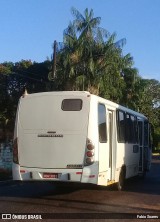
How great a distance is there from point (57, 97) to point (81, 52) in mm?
22753

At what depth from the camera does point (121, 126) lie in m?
15.6

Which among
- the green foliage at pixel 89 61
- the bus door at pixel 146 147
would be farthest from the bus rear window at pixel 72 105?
the green foliage at pixel 89 61

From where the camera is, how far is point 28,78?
5947 cm

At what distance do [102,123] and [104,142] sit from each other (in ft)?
1.83

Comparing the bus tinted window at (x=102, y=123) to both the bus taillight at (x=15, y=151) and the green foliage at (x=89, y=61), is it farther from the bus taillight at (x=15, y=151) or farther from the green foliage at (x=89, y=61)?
the green foliage at (x=89, y=61)

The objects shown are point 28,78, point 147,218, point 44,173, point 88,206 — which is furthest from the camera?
point 28,78

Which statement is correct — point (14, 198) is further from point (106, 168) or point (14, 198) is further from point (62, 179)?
point (106, 168)

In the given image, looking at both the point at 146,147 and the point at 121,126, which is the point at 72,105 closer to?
the point at 121,126

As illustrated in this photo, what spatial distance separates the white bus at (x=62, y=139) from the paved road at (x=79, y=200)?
0.62 m

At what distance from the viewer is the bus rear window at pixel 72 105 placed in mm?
12977

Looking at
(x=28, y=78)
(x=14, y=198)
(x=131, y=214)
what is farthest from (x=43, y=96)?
(x=28, y=78)

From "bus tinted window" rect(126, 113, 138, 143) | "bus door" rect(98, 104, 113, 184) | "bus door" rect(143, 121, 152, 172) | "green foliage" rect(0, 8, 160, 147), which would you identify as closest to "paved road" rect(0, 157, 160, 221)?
"bus door" rect(98, 104, 113, 184)

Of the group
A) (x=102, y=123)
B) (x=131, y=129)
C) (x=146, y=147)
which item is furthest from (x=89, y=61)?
(x=102, y=123)

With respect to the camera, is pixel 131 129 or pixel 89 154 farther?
pixel 131 129
